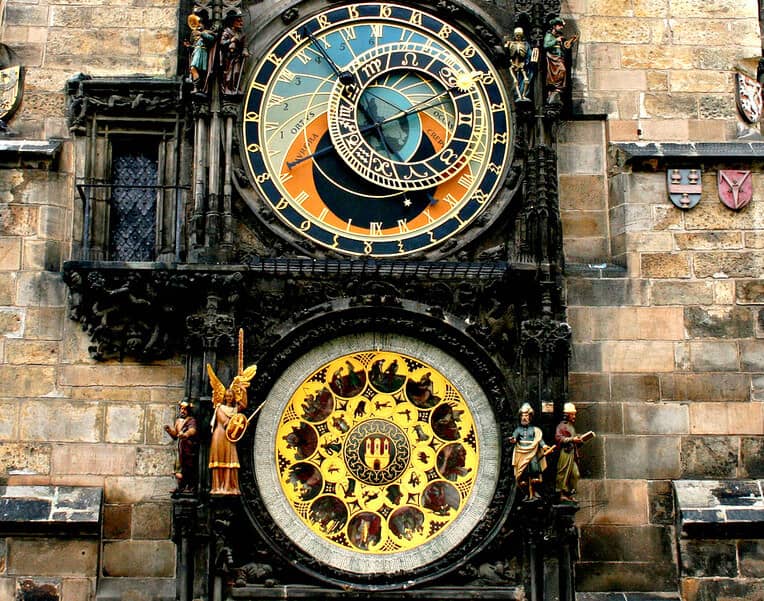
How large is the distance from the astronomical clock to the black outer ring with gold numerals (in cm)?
2

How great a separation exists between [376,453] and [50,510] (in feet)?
8.73

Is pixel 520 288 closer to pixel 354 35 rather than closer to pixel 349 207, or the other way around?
pixel 349 207

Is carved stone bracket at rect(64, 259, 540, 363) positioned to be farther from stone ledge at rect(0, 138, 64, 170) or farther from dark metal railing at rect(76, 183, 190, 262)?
stone ledge at rect(0, 138, 64, 170)

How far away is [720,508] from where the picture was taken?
13281 millimetres

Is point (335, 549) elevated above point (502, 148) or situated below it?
below

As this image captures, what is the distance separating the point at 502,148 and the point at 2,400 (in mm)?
4705

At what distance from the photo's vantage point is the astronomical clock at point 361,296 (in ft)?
42.5

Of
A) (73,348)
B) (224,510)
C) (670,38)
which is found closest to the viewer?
(224,510)

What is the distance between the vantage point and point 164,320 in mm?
13523

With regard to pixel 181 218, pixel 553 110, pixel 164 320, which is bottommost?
pixel 164 320

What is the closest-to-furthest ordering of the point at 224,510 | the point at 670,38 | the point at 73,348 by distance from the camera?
the point at 224,510
the point at 73,348
the point at 670,38

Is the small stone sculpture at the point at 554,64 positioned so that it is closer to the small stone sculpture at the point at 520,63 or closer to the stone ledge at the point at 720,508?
the small stone sculpture at the point at 520,63

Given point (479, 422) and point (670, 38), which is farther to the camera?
point (670, 38)

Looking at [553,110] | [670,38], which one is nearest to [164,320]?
[553,110]
